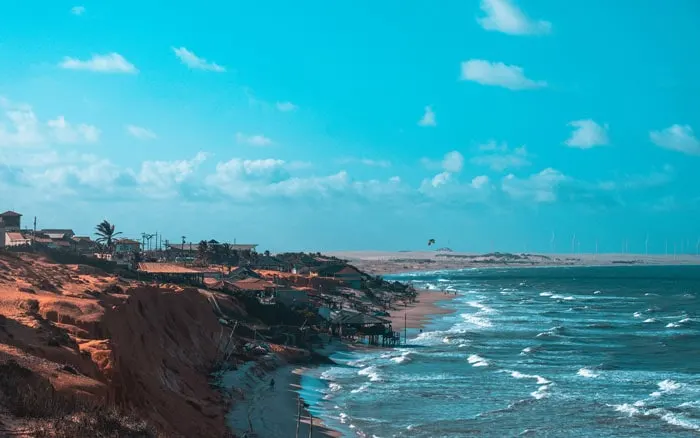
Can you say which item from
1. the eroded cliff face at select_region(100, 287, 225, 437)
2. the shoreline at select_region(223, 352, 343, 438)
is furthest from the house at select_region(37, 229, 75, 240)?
the shoreline at select_region(223, 352, 343, 438)

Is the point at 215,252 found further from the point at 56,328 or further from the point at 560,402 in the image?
the point at 56,328

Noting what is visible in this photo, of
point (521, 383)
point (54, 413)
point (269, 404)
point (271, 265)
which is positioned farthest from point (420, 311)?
point (54, 413)

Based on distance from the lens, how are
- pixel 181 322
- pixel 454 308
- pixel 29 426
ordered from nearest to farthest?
Answer: pixel 29 426
pixel 181 322
pixel 454 308

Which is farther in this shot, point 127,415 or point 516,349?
point 516,349

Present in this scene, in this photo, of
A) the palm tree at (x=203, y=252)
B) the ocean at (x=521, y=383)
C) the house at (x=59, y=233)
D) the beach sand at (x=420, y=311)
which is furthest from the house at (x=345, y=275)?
the house at (x=59, y=233)

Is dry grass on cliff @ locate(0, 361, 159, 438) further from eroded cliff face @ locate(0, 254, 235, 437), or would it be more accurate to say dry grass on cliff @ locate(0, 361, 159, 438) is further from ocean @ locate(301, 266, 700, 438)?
ocean @ locate(301, 266, 700, 438)

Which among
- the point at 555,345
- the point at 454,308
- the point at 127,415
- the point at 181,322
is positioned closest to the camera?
the point at 127,415

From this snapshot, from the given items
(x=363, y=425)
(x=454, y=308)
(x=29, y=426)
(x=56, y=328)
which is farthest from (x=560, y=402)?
(x=454, y=308)

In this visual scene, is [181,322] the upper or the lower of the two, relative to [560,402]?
upper
